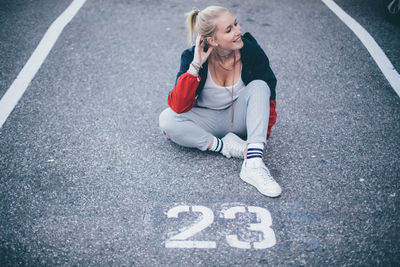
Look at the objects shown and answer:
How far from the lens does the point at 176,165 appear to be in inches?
118

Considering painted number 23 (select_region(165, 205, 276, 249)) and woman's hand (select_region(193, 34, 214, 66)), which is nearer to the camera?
painted number 23 (select_region(165, 205, 276, 249))

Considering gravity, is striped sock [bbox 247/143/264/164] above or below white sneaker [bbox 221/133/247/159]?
above

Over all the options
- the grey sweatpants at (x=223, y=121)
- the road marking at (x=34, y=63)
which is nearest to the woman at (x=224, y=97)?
the grey sweatpants at (x=223, y=121)

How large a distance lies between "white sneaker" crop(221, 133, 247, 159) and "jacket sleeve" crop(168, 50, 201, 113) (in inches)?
Answer: 19.4

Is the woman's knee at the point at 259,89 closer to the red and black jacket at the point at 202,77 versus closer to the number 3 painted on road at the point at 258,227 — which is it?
the red and black jacket at the point at 202,77

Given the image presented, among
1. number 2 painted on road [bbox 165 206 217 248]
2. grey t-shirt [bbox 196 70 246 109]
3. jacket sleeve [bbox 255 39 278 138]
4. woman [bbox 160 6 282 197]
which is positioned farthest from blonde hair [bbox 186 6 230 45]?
number 2 painted on road [bbox 165 206 217 248]

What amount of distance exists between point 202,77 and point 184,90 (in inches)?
9.4

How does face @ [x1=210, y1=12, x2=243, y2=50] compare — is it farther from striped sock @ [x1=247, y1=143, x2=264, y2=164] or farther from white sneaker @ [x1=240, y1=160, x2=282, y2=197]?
white sneaker @ [x1=240, y1=160, x2=282, y2=197]

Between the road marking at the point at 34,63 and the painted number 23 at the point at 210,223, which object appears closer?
the painted number 23 at the point at 210,223

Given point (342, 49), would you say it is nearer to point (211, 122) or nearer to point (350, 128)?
point (350, 128)

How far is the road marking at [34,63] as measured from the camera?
3.63m

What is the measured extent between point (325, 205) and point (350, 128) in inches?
43.4

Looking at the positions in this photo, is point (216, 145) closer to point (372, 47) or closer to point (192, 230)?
point (192, 230)

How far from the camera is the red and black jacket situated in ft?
8.91
